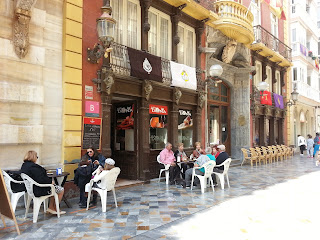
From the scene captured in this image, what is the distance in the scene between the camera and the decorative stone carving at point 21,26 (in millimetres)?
6211

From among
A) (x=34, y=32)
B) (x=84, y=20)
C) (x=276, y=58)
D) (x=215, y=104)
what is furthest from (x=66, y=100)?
(x=276, y=58)

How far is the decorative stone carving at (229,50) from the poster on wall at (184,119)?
4.20m

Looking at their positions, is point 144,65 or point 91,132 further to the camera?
point 144,65

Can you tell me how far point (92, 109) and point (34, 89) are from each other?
1656 mm

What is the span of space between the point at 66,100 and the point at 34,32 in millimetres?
1771

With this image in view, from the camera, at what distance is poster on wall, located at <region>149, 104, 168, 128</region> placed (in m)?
9.88

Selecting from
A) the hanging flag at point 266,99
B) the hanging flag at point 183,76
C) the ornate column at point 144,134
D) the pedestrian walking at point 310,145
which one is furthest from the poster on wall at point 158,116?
the pedestrian walking at point 310,145

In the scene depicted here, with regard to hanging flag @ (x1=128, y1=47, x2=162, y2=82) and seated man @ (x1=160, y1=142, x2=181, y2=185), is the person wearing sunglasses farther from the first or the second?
hanging flag @ (x1=128, y1=47, x2=162, y2=82)

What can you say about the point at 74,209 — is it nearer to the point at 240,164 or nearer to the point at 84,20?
the point at 84,20

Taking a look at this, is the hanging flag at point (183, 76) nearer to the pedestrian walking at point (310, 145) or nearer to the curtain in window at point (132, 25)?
the curtain in window at point (132, 25)

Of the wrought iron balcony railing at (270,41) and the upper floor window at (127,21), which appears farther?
the wrought iron balcony railing at (270,41)

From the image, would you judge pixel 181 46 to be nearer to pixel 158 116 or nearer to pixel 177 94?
pixel 177 94

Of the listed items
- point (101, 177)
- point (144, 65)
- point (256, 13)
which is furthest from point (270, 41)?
point (101, 177)

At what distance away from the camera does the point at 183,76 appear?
10.8 metres
